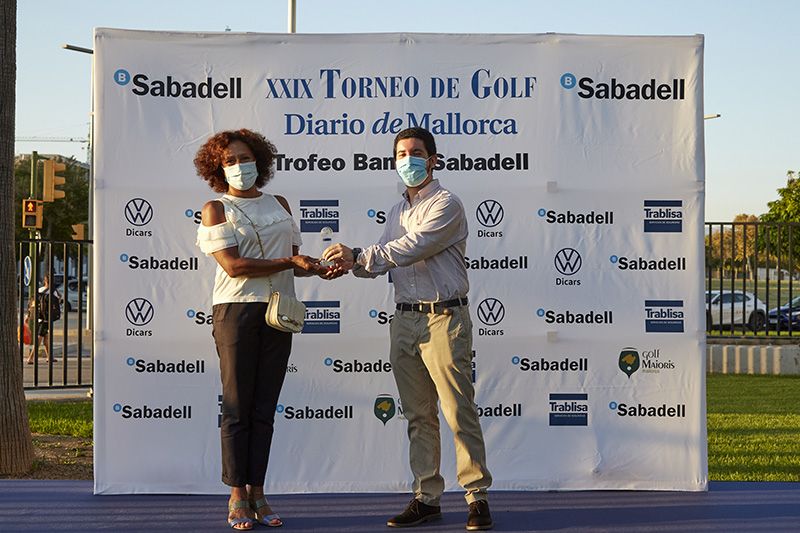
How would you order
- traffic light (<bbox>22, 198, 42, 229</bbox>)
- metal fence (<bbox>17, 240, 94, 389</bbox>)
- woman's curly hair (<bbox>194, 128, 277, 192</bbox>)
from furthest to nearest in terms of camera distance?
traffic light (<bbox>22, 198, 42, 229</bbox>) < metal fence (<bbox>17, 240, 94, 389</bbox>) < woman's curly hair (<bbox>194, 128, 277, 192</bbox>)

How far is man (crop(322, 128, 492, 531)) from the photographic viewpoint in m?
5.65

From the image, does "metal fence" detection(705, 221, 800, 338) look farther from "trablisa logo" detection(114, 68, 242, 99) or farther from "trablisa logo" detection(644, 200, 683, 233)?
"trablisa logo" detection(114, 68, 242, 99)

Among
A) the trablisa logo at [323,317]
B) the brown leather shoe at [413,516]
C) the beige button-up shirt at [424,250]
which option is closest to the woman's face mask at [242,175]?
the beige button-up shirt at [424,250]

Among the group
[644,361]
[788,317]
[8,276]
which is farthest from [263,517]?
[788,317]

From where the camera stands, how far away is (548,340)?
677cm

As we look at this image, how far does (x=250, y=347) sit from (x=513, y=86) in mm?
2450

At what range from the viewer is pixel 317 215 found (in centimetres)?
676

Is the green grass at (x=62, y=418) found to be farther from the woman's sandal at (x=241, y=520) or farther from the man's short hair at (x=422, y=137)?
the man's short hair at (x=422, y=137)

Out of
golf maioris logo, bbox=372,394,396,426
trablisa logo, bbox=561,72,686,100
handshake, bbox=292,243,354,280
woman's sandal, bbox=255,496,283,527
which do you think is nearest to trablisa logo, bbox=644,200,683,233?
trablisa logo, bbox=561,72,686,100

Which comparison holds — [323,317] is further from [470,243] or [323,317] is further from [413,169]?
[413,169]

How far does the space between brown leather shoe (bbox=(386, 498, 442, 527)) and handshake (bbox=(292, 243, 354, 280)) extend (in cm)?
136

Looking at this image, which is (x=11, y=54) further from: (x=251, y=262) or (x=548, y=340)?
(x=548, y=340)

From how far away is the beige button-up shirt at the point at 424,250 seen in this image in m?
5.59

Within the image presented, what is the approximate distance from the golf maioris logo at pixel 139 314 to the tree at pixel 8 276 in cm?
170
